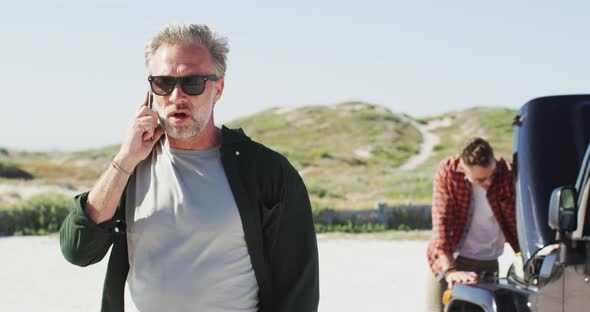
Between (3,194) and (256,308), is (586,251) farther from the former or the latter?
(3,194)

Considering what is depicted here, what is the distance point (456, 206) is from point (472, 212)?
0.16 metres

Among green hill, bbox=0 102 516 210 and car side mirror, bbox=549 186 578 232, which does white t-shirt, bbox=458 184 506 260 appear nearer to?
car side mirror, bbox=549 186 578 232

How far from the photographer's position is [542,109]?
215 inches

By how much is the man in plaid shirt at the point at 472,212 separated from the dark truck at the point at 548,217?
566 mm

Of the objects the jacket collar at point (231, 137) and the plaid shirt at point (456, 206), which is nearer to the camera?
the jacket collar at point (231, 137)

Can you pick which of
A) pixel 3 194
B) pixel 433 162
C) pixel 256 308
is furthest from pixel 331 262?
pixel 433 162

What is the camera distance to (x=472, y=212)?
6312mm

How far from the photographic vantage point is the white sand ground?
38.4ft

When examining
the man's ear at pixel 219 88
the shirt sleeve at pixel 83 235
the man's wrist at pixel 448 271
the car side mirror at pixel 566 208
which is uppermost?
the man's ear at pixel 219 88

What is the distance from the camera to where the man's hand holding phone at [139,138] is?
317 cm

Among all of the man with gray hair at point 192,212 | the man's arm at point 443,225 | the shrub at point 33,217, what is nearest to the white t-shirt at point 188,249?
the man with gray hair at point 192,212

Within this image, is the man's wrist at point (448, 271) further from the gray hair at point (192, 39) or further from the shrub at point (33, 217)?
the shrub at point (33, 217)

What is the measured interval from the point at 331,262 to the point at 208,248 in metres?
13.1

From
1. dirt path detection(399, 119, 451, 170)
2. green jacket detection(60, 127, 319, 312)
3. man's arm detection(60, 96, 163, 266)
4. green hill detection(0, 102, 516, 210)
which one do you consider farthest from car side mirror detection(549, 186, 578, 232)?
dirt path detection(399, 119, 451, 170)
